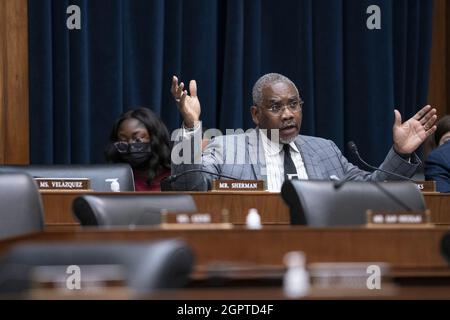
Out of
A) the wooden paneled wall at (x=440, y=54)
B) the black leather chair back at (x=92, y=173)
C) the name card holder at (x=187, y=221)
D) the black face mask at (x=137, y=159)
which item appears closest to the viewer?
the name card holder at (x=187, y=221)

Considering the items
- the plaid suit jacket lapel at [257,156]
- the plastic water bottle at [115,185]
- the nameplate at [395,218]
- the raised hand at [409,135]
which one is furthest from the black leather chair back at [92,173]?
the nameplate at [395,218]

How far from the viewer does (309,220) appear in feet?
9.82

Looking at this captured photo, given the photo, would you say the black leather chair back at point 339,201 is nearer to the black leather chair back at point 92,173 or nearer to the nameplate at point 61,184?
the nameplate at point 61,184

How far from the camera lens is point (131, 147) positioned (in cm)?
519

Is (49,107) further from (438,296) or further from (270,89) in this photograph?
(438,296)

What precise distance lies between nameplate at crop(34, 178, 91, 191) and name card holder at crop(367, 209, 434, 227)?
1.91 metres

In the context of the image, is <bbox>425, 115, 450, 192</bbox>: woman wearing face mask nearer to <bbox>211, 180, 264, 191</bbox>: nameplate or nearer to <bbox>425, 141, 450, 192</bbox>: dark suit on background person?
<bbox>425, 141, 450, 192</bbox>: dark suit on background person

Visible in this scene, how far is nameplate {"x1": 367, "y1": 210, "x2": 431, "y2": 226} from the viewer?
2562 millimetres

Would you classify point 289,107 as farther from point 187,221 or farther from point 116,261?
point 116,261

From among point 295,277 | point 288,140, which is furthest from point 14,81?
point 295,277

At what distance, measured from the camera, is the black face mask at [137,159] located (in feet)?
16.8

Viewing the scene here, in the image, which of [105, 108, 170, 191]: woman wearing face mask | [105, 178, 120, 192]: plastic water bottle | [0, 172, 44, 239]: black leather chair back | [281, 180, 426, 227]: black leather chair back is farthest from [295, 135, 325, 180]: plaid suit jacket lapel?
[0, 172, 44, 239]: black leather chair back

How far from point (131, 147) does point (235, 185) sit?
1.08 metres

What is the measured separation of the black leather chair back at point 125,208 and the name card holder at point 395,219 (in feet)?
2.07
